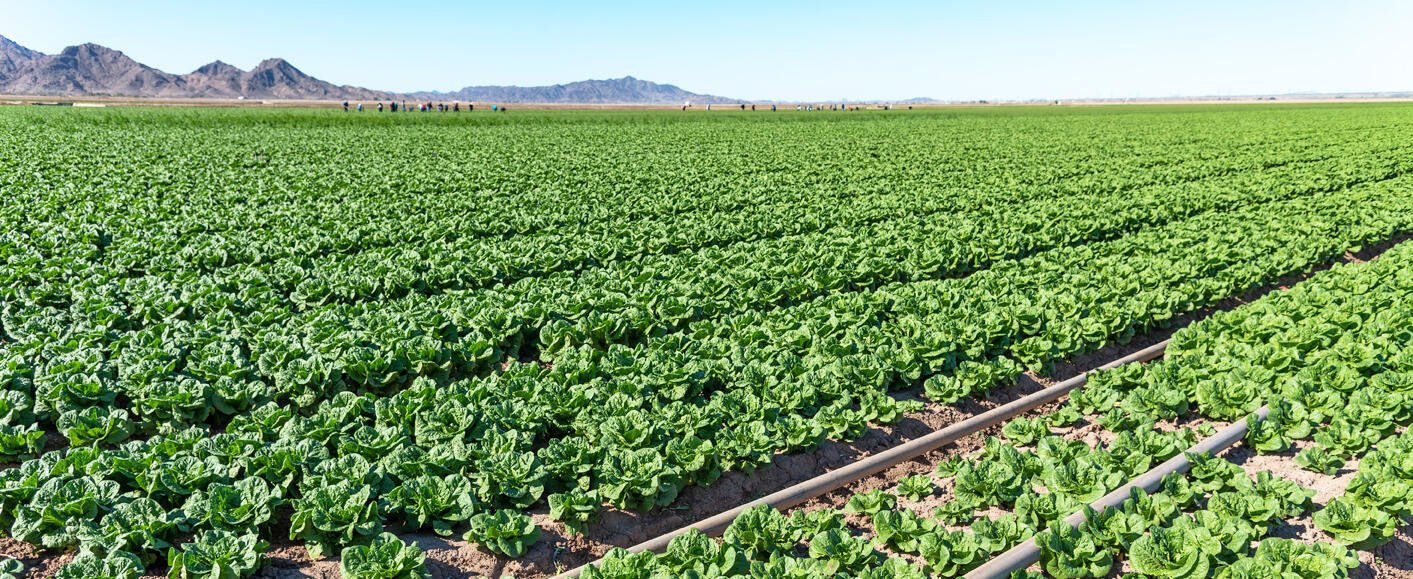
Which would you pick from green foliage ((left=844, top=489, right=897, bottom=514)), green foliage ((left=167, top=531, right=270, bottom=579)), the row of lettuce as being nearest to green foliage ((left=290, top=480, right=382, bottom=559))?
green foliage ((left=167, top=531, right=270, bottom=579))

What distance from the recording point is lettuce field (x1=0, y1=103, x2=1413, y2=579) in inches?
210

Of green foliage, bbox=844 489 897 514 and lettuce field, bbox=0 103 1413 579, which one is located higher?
lettuce field, bbox=0 103 1413 579

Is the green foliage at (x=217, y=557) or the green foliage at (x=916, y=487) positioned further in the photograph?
the green foliage at (x=916, y=487)

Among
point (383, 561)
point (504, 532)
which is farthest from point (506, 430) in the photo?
point (383, 561)

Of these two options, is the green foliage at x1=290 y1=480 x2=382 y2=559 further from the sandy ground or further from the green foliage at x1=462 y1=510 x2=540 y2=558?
the green foliage at x1=462 y1=510 x2=540 y2=558

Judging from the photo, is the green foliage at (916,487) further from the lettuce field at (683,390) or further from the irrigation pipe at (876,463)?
the irrigation pipe at (876,463)

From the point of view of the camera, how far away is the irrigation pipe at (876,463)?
18.7 ft

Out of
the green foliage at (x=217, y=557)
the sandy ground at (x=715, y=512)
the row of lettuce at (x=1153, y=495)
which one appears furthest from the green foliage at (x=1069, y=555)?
the green foliage at (x=217, y=557)

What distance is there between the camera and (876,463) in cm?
670

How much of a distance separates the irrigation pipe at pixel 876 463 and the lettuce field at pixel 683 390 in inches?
6.0

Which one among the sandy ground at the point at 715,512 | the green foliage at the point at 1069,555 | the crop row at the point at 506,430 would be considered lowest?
the sandy ground at the point at 715,512

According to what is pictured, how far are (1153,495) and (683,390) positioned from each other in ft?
13.8

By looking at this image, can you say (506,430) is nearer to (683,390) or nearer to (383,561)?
(683,390)

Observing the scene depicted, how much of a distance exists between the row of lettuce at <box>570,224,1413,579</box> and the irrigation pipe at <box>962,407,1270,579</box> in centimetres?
8
